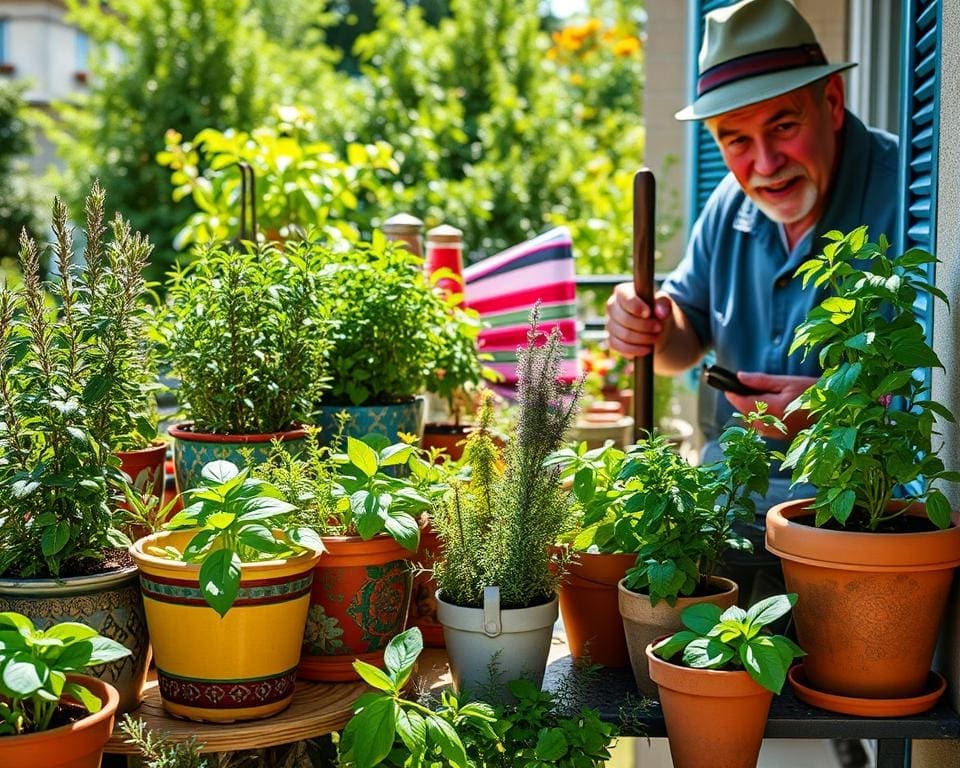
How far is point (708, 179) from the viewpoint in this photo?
467 centimetres

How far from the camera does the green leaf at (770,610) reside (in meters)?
1.37

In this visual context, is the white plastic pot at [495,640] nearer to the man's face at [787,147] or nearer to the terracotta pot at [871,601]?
the terracotta pot at [871,601]

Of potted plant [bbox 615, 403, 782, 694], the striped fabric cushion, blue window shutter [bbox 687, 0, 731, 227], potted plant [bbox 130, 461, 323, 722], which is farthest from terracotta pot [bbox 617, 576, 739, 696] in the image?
blue window shutter [bbox 687, 0, 731, 227]

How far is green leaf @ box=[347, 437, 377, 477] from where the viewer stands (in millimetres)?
1493

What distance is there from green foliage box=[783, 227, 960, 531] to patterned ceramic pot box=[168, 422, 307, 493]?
0.69m

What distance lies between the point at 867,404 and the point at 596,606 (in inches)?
18.6

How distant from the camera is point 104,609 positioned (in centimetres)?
140

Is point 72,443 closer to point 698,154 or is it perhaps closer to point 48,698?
point 48,698

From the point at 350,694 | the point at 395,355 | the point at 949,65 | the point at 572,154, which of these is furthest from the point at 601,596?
the point at 572,154

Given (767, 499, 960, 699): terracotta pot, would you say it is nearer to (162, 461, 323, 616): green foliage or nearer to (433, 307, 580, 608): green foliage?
(433, 307, 580, 608): green foliage

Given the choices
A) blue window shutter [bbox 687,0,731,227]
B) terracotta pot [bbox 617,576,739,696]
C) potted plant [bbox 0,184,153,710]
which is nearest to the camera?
potted plant [bbox 0,184,153,710]

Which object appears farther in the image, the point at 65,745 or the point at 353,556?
the point at 353,556

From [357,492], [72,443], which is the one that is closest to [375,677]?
[357,492]

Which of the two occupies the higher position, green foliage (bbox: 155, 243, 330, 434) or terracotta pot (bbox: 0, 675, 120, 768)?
green foliage (bbox: 155, 243, 330, 434)
